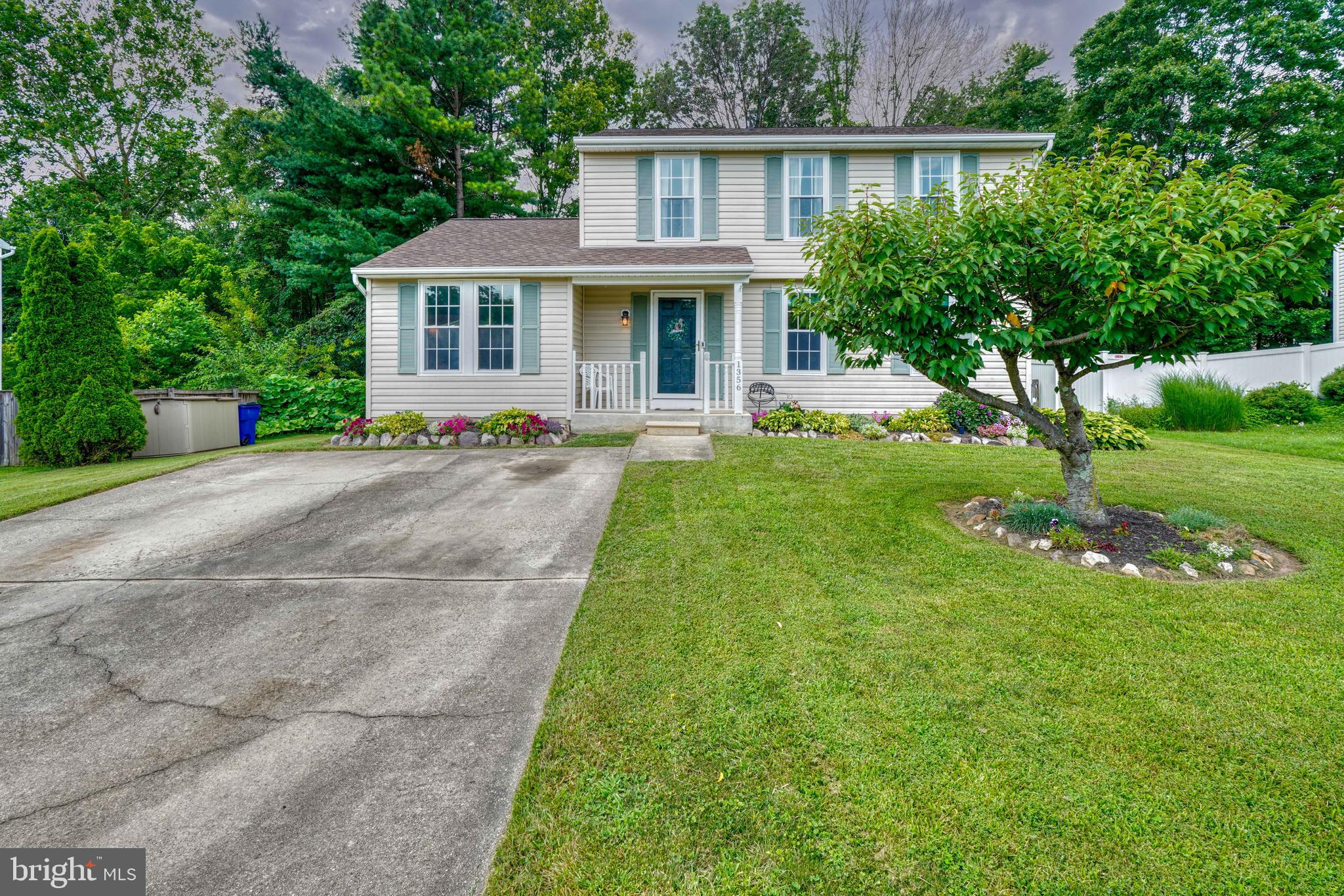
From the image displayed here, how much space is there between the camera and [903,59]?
17.8 metres

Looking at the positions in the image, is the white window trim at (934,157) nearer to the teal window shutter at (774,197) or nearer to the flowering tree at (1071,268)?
the teal window shutter at (774,197)

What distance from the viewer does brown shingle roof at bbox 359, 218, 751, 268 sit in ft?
30.7

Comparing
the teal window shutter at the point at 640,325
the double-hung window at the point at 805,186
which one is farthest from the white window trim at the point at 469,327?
the double-hung window at the point at 805,186

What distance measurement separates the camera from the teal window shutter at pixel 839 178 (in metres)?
9.88

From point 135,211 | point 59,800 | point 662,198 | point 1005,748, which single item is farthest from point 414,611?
point 135,211

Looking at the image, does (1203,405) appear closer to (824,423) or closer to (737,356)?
(824,423)

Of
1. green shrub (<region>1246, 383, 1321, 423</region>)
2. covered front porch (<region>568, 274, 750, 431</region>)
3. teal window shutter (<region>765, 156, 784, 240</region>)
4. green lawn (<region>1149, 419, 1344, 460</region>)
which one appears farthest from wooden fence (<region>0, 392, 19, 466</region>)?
green shrub (<region>1246, 383, 1321, 423</region>)

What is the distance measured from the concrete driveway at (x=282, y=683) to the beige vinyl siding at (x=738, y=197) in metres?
6.94

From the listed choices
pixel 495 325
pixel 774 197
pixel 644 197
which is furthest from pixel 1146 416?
pixel 495 325

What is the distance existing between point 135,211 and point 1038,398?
28.3m

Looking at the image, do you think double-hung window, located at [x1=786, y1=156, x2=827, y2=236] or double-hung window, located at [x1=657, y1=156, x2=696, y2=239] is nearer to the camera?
double-hung window, located at [x1=786, y1=156, x2=827, y2=236]

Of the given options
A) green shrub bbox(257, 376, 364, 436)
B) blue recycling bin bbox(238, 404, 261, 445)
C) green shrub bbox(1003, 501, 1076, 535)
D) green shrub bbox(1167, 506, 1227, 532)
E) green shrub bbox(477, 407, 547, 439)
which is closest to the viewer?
green shrub bbox(1167, 506, 1227, 532)

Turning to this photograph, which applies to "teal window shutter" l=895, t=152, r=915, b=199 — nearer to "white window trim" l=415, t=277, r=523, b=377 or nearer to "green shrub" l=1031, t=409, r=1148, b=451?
"green shrub" l=1031, t=409, r=1148, b=451

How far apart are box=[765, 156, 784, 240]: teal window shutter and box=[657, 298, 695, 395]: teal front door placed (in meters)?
2.05
